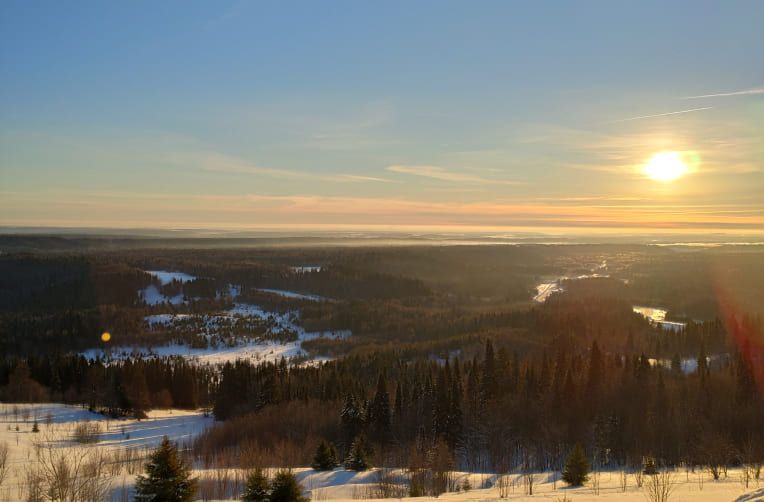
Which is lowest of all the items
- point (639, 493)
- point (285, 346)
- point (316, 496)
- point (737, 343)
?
point (285, 346)

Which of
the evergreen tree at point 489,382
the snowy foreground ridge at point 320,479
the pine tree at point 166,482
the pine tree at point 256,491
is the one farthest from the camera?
the evergreen tree at point 489,382

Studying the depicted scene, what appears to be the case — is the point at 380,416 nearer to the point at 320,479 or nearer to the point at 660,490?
the point at 320,479

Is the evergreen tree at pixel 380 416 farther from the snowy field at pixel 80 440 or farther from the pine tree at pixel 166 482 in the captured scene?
the pine tree at pixel 166 482

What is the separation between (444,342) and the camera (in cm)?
14812

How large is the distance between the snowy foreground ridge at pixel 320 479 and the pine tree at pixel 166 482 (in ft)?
15.9

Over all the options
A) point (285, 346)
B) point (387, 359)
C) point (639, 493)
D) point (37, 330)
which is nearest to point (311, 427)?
point (639, 493)

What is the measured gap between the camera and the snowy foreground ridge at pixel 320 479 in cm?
2255

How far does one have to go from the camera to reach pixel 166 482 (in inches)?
768

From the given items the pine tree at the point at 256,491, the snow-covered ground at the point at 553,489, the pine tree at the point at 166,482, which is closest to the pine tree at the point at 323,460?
the snow-covered ground at the point at 553,489

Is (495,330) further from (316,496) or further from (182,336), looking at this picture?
(316,496)

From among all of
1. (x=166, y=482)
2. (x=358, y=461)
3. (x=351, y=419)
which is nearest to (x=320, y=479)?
(x=358, y=461)

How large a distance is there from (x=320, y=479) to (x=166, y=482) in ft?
56.9

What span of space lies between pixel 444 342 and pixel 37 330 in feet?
426

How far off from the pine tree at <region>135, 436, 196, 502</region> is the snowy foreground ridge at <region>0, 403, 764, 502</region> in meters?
4.84
